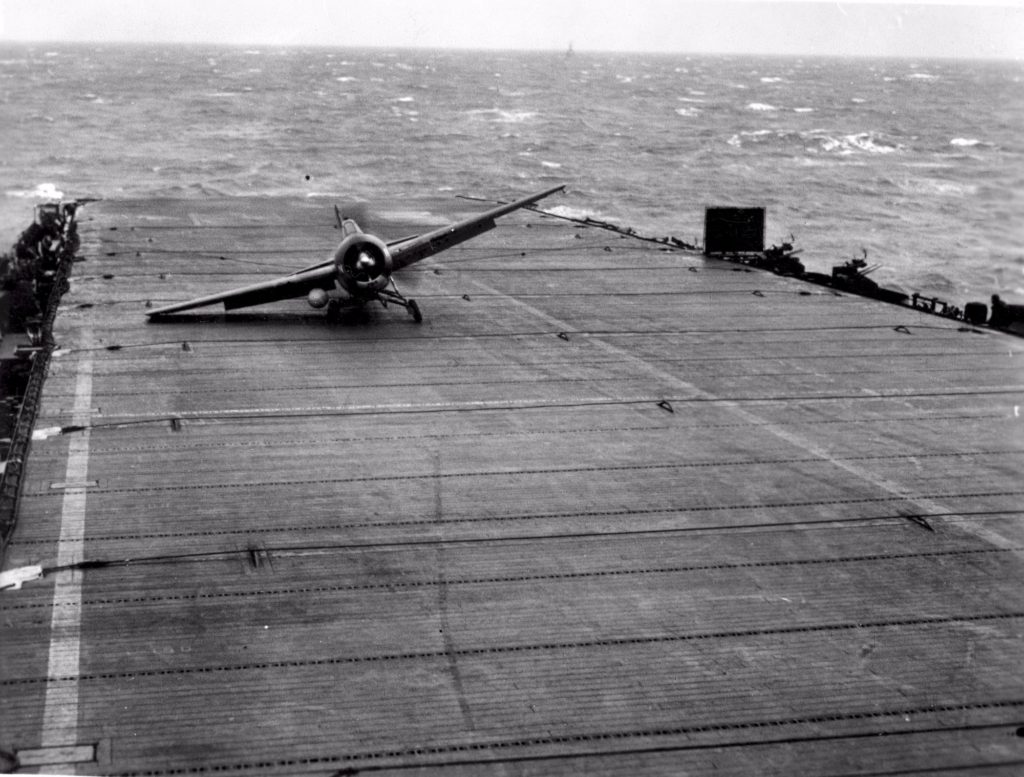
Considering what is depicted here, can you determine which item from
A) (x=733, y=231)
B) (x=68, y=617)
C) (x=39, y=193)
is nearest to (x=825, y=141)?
(x=39, y=193)

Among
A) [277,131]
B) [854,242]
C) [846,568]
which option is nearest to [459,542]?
[846,568]

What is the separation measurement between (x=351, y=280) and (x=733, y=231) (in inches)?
1017

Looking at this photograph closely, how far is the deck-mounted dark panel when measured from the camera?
194 ft

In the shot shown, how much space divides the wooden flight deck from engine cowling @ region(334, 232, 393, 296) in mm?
1773

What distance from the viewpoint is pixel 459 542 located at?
979 inches

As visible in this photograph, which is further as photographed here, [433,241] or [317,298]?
[433,241]

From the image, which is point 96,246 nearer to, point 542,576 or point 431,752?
point 542,576

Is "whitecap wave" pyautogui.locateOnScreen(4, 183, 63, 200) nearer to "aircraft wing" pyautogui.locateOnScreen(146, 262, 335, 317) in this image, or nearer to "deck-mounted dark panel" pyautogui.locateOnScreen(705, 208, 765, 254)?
"deck-mounted dark panel" pyautogui.locateOnScreen(705, 208, 765, 254)

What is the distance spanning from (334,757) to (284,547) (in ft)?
24.9

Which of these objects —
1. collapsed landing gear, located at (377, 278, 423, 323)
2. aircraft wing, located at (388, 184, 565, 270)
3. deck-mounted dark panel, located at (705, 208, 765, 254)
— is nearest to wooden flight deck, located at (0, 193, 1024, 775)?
collapsed landing gear, located at (377, 278, 423, 323)

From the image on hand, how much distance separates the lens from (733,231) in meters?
59.5

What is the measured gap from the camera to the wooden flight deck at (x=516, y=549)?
18.3 m

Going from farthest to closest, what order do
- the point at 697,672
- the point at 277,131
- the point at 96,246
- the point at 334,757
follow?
the point at 277,131
the point at 96,246
the point at 697,672
the point at 334,757

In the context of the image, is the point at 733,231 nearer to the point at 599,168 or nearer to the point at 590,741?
the point at 590,741
